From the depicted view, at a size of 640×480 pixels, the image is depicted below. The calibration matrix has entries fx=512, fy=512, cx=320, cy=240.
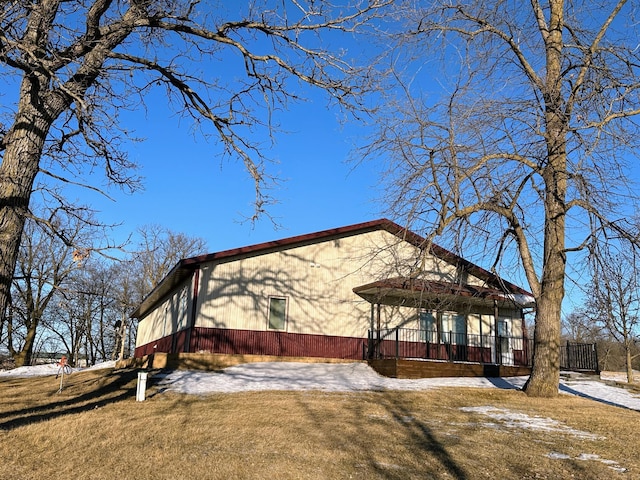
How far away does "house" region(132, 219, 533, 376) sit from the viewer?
698 inches

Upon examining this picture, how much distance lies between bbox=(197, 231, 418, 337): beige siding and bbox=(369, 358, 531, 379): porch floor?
238 centimetres

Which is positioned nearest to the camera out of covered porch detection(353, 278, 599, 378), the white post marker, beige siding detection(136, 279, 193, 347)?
the white post marker

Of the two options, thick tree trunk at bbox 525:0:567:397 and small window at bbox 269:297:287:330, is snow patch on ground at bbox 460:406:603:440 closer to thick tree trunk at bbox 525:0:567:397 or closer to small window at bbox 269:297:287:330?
thick tree trunk at bbox 525:0:567:397

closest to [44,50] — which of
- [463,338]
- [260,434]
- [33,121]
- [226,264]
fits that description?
[33,121]

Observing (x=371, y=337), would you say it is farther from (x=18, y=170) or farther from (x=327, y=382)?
(x=18, y=170)

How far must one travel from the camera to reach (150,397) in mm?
11461

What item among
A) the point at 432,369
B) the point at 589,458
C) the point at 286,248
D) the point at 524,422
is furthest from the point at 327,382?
the point at 589,458

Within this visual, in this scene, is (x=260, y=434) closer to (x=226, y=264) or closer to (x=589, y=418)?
(x=589, y=418)

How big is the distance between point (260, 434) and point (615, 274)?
833cm

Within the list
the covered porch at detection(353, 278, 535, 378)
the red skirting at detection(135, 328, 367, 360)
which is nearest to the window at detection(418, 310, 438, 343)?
the covered porch at detection(353, 278, 535, 378)

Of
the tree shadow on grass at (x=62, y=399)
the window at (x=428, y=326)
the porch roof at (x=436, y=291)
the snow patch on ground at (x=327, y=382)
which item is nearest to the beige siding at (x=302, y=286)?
the porch roof at (x=436, y=291)

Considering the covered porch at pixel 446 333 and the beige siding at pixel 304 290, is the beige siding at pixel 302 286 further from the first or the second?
the covered porch at pixel 446 333

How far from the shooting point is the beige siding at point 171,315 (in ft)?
61.4

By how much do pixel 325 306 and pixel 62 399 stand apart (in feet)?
32.7
